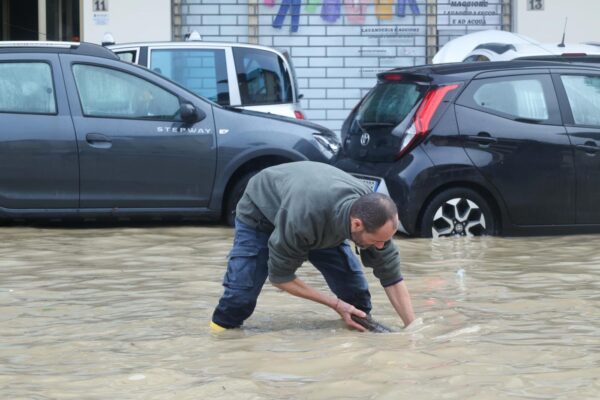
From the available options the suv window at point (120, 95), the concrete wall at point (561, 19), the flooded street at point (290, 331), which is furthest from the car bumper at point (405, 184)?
the concrete wall at point (561, 19)

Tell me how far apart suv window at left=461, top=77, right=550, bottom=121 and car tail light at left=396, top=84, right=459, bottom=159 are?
20 centimetres

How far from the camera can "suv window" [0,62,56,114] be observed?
10.8m

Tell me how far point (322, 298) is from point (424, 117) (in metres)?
4.23

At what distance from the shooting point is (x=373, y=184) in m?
10.2

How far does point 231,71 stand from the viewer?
12.7 meters

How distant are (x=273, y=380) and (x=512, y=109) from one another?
5.41 metres

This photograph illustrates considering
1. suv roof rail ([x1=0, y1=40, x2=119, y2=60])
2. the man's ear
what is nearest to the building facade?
suv roof rail ([x1=0, y1=40, x2=119, y2=60])

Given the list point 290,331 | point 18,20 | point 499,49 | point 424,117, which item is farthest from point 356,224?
point 18,20

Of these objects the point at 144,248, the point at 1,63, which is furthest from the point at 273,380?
the point at 1,63

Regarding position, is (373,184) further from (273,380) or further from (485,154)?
(273,380)

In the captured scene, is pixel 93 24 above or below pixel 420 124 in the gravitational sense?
above

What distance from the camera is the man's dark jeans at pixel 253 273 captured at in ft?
21.0

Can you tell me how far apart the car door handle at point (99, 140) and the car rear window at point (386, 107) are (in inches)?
81.0

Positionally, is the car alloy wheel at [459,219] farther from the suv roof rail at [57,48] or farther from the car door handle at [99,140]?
the suv roof rail at [57,48]
